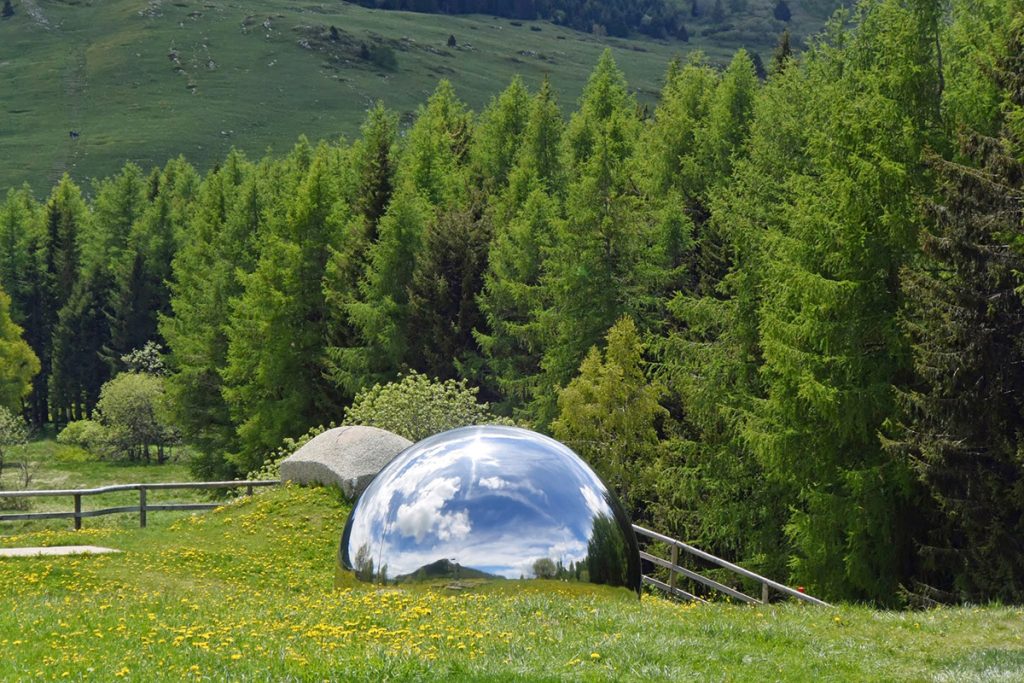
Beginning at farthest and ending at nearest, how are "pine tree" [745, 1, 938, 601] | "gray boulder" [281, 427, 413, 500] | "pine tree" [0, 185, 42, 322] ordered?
1. "pine tree" [0, 185, 42, 322]
2. "gray boulder" [281, 427, 413, 500]
3. "pine tree" [745, 1, 938, 601]

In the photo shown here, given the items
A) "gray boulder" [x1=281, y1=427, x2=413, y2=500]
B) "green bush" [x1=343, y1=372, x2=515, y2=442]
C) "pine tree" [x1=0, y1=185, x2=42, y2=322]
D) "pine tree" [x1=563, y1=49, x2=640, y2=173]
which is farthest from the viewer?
"pine tree" [x1=0, y1=185, x2=42, y2=322]

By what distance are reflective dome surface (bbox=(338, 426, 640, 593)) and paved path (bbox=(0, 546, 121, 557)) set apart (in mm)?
9874

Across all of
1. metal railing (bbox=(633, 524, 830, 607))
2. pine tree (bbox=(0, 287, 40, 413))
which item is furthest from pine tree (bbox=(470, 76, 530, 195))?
pine tree (bbox=(0, 287, 40, 413))

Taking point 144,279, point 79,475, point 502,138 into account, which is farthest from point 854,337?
point 144,279

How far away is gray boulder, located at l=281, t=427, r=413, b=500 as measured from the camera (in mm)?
27859

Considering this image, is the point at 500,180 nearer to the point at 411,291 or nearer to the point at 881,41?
the point at 411,291

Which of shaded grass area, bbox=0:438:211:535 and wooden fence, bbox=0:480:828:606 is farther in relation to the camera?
shaded grass area, bbox=0:438:211:535

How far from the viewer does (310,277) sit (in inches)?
2274

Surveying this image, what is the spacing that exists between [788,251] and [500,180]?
3514 centimetres

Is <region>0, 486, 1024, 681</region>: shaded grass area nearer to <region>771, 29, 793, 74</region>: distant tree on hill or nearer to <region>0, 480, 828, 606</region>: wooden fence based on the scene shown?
<region>0, 480, 828, 606</region>: wooden fence

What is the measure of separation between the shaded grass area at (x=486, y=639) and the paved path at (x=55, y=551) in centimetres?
542

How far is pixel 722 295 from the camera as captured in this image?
4616 cm

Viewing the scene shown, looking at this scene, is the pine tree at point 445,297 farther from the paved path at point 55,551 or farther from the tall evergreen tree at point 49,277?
the tall evergreen tree at point 49,277

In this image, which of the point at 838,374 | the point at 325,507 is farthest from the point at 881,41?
the point at 325,507
